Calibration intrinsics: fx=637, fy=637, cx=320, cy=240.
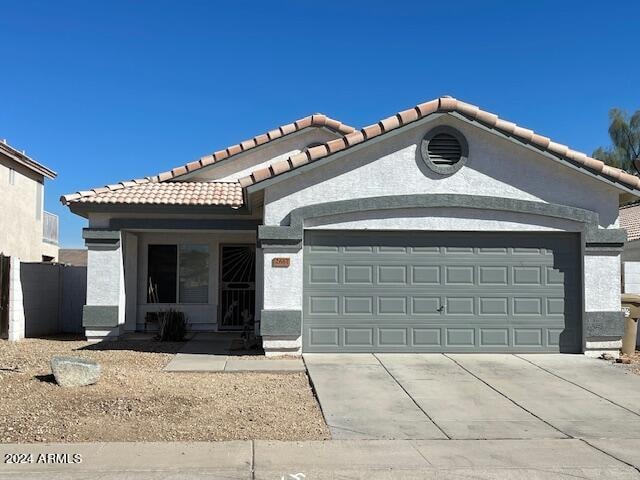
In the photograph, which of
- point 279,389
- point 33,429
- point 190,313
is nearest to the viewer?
point 33,429

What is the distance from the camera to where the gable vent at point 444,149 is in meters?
12.2

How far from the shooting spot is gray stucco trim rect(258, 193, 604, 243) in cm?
1195

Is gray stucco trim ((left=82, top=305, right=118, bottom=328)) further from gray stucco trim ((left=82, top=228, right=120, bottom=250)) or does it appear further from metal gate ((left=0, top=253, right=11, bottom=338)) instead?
metal gate ((left=0, top=253, right=11, bottom=338))

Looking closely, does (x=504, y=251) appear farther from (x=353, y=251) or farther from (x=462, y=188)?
(x=353, y=251)

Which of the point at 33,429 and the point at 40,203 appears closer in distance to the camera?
the point at 33,429

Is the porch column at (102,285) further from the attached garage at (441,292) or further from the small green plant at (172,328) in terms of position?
the attached garage at (441,292)

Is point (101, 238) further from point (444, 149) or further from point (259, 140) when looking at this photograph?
point (444, 149)

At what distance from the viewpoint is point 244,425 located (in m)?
7.34

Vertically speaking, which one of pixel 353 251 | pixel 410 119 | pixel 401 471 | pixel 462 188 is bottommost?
pixel 401 471

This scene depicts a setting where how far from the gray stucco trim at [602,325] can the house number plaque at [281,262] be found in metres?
5.80

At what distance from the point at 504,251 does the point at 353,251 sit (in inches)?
116

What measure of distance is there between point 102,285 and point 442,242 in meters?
7.54

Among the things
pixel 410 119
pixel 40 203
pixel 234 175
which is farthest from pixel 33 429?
pixel 40 203

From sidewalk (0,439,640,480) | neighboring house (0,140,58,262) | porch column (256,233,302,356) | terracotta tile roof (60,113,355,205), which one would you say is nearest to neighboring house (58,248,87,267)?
neighboring house (0,140,58,262)
